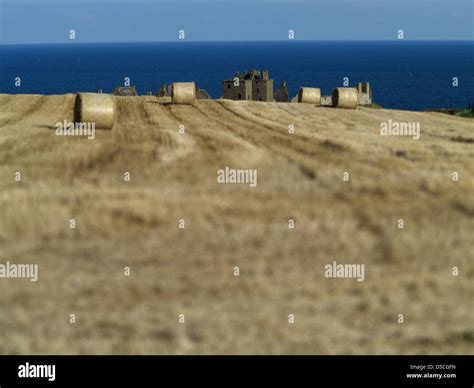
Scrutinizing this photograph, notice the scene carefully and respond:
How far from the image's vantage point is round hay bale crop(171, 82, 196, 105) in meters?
37.1

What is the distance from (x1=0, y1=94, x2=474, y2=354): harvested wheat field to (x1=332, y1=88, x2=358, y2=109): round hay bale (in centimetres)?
1836

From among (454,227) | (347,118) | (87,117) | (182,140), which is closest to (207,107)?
(347,118)

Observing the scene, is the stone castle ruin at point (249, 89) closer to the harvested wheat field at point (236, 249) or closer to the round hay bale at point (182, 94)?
the round hay bale at point (182, 94)

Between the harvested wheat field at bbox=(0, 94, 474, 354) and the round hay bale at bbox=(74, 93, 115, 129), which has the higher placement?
the round hay bale at bbox=(74, 93, 115, 129)

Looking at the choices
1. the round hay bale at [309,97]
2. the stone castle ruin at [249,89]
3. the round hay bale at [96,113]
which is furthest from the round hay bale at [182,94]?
the stone castle ruin at [249,89]

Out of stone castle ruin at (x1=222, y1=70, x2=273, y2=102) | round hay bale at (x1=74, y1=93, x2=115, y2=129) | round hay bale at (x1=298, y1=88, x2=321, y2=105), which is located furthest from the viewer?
stone castle ruin at (x1=222, y1=70, x2=273, y2=102)

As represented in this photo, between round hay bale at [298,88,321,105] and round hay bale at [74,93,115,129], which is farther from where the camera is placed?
round hay bale at [298,88,321,105]

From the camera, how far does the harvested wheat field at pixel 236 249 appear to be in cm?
833

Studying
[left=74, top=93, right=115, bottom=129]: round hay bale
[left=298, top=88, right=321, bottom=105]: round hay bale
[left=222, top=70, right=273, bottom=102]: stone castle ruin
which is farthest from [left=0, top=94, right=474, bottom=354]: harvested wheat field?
[left=222, top=70, right=273, bottom=102]: stone castle ruin

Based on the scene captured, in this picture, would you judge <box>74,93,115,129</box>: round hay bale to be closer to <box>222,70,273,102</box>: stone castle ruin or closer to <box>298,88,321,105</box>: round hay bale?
<box>298,88,321,105</box>: round hay bale

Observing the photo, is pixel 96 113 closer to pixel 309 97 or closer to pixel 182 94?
pixel 182 94

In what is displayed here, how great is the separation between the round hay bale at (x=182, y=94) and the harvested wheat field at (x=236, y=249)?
17850 millimetres

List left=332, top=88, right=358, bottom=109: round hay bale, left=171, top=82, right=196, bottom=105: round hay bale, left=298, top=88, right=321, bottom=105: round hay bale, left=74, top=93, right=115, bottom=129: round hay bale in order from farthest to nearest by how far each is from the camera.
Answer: left=298, top=88, right=321, bottom=105: round hay bale → left=332, top=88, right=358, bottom=109: round hay bale → left=171, top=82, right=196, bottom=105: round hay bale → left=74, top=93, right=115, bottom=129: round hay bale

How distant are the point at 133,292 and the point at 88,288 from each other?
1.96ft
